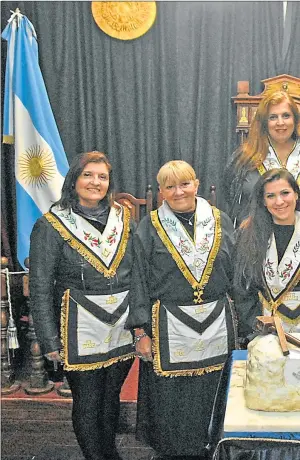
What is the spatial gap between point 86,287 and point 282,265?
667 mm

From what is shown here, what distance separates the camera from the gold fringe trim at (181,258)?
177 cm

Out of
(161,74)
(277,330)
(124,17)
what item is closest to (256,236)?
(277,330)

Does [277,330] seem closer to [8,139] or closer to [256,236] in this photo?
[256,236]

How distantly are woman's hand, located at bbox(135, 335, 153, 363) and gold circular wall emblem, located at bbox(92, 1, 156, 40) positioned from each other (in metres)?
1.13

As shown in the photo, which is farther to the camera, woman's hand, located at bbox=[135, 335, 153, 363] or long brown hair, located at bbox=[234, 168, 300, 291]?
woman's hand, located at bbox=[135, 335, 153, 363]

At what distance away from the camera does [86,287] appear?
179 cm

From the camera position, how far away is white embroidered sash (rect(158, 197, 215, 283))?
1.77 m

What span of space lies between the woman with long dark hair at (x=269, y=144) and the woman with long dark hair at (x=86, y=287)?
42 cm

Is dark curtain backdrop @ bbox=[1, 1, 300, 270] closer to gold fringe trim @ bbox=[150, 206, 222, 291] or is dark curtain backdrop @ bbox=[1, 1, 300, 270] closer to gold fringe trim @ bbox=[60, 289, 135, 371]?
gold fringe trim @ bbox=[150, 206, 222, 291]

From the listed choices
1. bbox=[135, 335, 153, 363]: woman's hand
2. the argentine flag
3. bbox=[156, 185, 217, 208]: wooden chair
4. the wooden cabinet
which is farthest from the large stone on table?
the argentine flag

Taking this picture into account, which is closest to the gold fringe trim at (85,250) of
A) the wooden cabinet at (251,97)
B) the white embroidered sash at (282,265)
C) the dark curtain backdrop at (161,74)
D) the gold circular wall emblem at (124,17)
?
the dark curtain backdrop at (161,74)

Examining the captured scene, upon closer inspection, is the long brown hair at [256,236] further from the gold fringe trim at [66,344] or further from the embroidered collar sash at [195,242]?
the gold fringe trim at [66,344]

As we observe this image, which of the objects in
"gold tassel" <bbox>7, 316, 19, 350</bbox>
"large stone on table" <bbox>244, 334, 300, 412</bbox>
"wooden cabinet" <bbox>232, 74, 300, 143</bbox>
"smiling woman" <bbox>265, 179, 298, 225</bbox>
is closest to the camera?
"large stone on table" <bbox>244, 334, 300, 412</bbox>

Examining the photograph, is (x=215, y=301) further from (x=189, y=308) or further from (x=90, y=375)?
(x=90, y=375)
